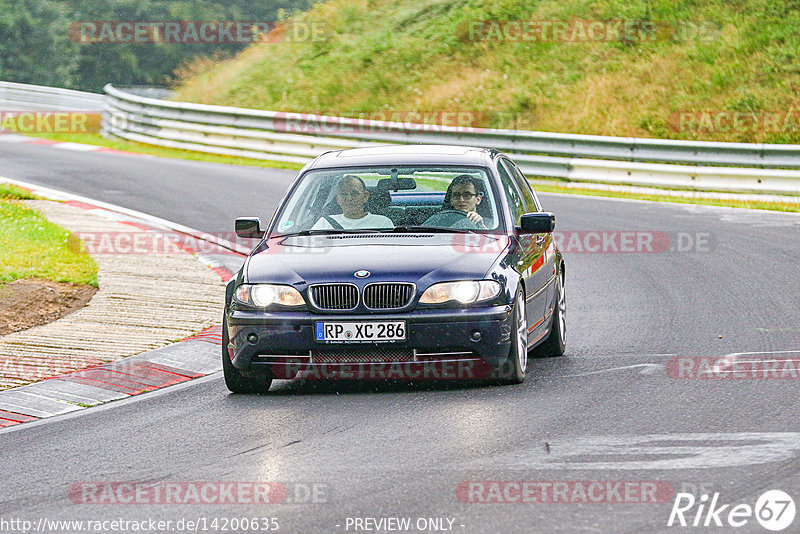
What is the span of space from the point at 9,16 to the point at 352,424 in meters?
49.7

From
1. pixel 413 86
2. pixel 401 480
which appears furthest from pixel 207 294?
pixel 413 86

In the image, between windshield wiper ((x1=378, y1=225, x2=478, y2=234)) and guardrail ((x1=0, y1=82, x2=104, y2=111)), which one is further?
guardrail ((x1=0, y1=82, x2=104, y2=111))

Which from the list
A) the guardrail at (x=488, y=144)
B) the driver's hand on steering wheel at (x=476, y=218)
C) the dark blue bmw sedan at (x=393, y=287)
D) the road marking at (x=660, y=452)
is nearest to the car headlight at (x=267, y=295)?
the dark blue bmw sedan at (x=393, y=287)

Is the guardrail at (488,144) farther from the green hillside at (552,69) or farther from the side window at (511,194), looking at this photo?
the side window at (511,194)

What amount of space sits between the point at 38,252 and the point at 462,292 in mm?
6986

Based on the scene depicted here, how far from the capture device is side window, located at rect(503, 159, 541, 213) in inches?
413

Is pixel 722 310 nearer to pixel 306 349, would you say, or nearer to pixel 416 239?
pixel 416 239

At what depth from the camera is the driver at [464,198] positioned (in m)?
9.45

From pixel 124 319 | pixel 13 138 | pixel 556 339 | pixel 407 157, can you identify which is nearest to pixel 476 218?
pixel 407 157

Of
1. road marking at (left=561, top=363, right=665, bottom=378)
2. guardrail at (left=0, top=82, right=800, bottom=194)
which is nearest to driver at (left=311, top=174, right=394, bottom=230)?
road marking at (left=561, top=363, right=665, bottom=378)

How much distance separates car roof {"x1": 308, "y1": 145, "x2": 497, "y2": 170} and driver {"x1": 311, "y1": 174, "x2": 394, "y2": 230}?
0.28 metres

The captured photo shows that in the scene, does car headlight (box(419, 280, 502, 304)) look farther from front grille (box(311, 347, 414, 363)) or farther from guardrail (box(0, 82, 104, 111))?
guardrail (box(0, 82, 104, 111))

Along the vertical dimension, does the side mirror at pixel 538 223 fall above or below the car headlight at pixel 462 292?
above

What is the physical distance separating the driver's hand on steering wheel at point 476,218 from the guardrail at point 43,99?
31174 mm
